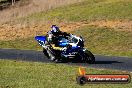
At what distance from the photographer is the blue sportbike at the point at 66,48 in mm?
25766

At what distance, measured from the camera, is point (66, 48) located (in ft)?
85.4

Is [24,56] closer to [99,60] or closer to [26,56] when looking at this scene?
[26,56]

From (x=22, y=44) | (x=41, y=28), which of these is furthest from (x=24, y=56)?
(x=41, y=28)

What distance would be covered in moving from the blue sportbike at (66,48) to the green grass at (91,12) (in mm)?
21656

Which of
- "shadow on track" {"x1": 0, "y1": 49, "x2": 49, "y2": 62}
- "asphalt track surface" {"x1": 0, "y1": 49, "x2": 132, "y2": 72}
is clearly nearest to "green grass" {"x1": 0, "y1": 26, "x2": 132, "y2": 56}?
"asphalt track surface" {"x1": 0, "y1": 49, "x2": 132, "y2": 72}

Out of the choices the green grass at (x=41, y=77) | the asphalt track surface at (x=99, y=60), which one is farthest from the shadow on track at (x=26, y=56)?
the green grass at (x=41, y=77)

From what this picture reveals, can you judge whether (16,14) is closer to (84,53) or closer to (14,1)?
(14,1)

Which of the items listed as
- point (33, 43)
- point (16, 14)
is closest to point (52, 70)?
point (33, 43)

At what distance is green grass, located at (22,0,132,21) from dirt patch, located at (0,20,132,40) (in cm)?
254

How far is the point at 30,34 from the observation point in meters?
44.1

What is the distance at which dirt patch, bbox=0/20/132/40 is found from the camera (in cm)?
4328

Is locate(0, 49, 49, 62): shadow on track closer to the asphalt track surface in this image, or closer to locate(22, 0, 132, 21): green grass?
the asphalt track surface

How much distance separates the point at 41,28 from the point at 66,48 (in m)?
21.1

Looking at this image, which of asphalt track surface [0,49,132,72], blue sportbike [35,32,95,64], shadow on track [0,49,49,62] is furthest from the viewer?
shadow on track [0,49,49,62]
